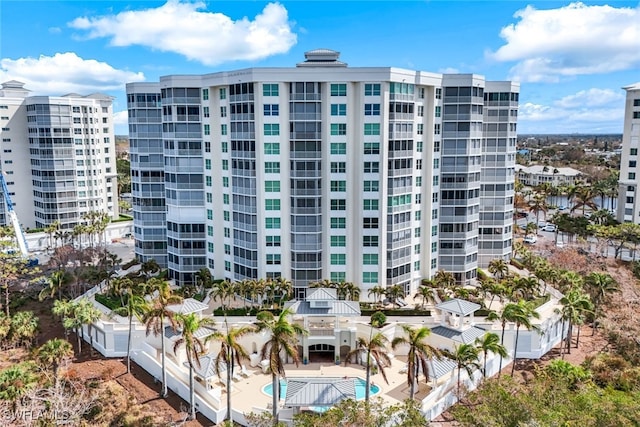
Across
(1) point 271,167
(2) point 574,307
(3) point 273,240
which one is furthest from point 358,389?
(1) point 271,167

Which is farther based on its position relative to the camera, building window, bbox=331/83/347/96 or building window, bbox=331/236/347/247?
building window, bbox=331/236/347/247

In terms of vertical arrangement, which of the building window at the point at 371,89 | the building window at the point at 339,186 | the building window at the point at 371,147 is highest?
the building window at the point at 371,89

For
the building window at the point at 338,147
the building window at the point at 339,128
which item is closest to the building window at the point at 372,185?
the building window at the point at 338,147

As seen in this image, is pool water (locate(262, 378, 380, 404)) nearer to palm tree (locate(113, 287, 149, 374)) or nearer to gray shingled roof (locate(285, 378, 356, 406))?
gray shingled roof (locate(285, 378, 356, 406))

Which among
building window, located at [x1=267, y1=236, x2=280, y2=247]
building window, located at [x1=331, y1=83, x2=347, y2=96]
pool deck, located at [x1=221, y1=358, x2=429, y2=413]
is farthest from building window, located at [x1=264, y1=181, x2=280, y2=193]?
pool deck, located at [x1=221, y1=358, x2=429, y2=413]

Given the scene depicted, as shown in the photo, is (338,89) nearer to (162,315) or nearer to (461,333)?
(461,333)

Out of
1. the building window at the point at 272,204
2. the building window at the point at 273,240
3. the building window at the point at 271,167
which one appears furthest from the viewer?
the building window at the point at 273,240

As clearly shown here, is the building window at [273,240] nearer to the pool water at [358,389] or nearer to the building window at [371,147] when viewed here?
the building window at [371,147]
